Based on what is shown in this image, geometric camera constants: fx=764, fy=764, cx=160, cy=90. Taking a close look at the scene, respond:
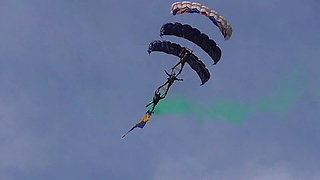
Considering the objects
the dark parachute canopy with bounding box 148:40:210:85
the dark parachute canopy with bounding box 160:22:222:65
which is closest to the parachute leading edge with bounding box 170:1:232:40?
the dark parachute canopy with bounding box 160:22:222:65

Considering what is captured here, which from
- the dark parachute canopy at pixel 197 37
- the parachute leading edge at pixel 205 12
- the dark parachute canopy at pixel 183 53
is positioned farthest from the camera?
the dark parachute canopy at pixel 183 53

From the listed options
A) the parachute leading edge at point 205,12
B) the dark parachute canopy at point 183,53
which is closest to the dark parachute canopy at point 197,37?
the parachute leading edge at point 205,12

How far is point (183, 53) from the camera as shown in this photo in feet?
257

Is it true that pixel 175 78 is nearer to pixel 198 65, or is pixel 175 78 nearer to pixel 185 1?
pixel 198 65

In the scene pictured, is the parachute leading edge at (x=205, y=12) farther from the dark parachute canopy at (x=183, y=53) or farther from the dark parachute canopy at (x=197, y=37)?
the dark parachute canopy at (x=183, y=53)

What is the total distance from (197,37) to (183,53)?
3093 millimetres

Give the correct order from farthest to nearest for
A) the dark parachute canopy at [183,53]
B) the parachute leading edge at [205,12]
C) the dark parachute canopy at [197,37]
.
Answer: the dark parachute canopy at [183,53]
the dark parachute canopy at [197,37]
the parachute leading edge at [205,12]

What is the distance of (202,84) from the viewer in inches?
3071

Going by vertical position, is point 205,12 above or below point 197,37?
above

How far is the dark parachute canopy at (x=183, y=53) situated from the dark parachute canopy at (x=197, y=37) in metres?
2.06

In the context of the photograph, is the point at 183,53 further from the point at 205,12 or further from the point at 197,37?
the point at 205,12

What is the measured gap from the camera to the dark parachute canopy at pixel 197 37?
76.1 metres

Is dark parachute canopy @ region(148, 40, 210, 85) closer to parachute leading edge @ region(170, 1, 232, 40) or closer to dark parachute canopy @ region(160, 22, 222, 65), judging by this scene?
dark parachute canopy @ region(160, 22, 222, 65)

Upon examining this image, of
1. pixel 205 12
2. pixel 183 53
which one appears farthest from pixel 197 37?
pixel 183 53
